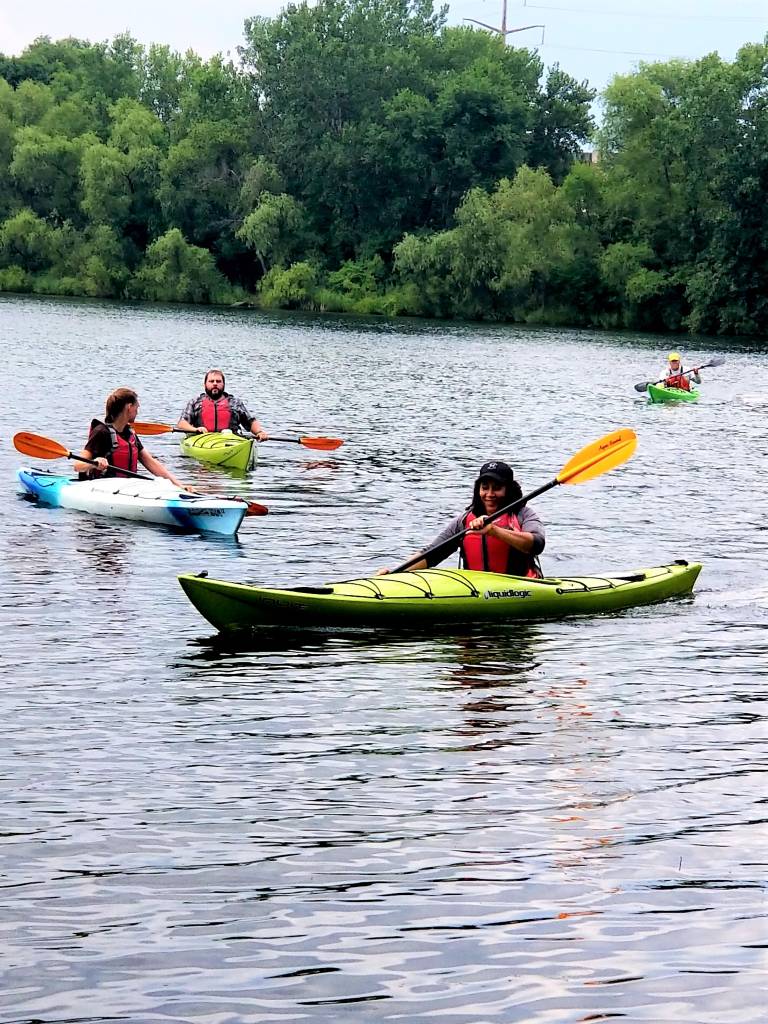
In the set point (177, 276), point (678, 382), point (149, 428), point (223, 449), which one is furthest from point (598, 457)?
point (177, 276)

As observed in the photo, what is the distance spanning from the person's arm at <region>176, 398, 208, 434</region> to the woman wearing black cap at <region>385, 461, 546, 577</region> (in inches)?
316

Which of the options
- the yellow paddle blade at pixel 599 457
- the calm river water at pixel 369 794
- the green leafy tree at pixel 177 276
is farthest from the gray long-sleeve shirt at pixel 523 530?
the green leafy tree at pixel 177 276

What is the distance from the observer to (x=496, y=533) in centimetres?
1021

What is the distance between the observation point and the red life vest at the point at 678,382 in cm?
3177

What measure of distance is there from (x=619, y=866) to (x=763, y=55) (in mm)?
68085

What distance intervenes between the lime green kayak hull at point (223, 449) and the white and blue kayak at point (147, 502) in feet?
10.8

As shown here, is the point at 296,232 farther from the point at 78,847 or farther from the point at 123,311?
the point at 78,847

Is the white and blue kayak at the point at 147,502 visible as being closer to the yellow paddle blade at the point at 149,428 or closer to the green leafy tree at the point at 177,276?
the yellow paddle blade at the point at 149,428

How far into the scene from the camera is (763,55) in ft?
226

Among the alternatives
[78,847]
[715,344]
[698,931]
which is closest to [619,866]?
[698,931]

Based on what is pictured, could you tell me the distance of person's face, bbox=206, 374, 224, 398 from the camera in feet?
59.2

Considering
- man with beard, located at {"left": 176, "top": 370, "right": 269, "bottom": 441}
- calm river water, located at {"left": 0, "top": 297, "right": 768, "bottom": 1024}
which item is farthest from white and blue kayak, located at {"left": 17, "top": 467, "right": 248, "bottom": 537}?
man with beard, located at {"left": 176, "top": 370, "right": 269, "bottom": 441}

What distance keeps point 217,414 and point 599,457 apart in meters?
7.59

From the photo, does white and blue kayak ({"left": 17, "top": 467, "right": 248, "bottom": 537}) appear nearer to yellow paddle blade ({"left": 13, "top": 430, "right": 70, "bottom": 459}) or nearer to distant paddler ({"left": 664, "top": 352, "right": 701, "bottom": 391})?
yellow paddle blade ({"left": 13, "top": 430, "right": 70, "bottom": 459})
